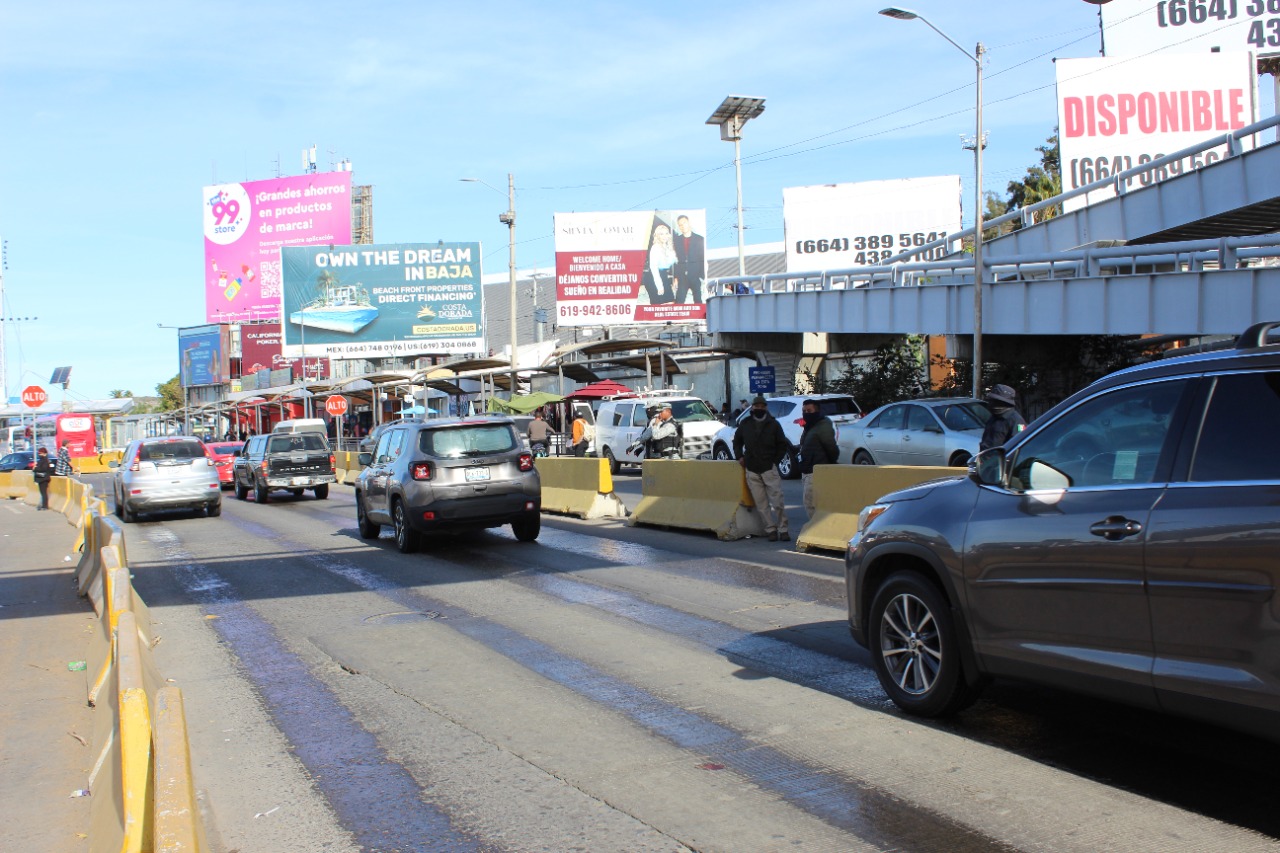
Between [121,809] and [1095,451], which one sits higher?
Result: [1095,451]

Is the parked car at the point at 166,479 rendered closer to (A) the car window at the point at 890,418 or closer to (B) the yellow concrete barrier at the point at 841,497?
(A) the car window at the point at 890,418

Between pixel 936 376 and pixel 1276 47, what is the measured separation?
14.8 metres

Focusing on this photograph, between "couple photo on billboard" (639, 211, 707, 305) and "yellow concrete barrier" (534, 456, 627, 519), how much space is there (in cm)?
2973

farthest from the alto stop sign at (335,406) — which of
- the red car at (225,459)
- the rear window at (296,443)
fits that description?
the rear window at (296,443)

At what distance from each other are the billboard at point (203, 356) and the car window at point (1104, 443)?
10446 centimetres

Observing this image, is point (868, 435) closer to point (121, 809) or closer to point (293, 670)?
point (293, 670)

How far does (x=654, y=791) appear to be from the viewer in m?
5.33

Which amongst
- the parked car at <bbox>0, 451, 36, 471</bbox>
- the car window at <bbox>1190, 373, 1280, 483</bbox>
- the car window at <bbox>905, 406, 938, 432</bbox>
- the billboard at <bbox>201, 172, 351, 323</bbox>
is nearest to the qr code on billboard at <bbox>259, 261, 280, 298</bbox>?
the billboard at <bbox>201, 172, 351, 323</bbox>

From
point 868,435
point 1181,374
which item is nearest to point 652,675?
point 1181,374

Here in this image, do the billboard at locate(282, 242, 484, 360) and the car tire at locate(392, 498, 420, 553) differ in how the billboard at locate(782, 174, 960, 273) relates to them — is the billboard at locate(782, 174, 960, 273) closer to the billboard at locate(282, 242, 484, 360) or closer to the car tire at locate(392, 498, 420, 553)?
the billboard at locate(282, 242, 484, 360)

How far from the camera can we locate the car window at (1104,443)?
5.08 metres

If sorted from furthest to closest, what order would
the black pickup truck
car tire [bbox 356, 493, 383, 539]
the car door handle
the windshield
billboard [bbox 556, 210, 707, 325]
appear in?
billboard [bbox 556, 210, 707, 325]
the black pickup truck
the windshield
car tire [bbox 356, 493, 383, 539]
the car door handle

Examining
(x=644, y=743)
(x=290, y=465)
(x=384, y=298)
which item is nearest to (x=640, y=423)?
(x=290, y=465)

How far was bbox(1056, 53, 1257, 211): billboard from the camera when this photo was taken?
33.1 meters
